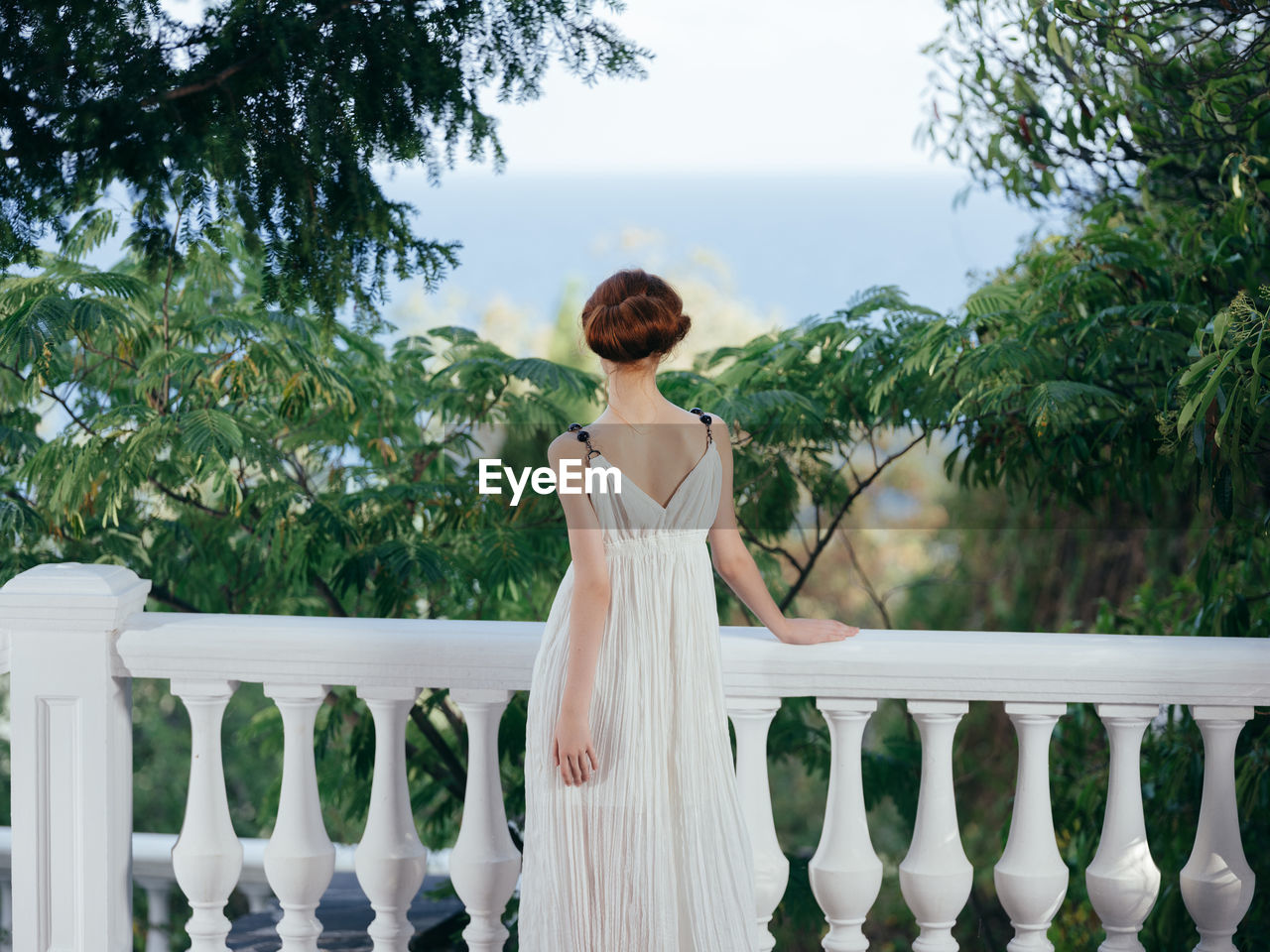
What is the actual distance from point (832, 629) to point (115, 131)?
162 centimetres

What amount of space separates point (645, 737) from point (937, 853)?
54cm

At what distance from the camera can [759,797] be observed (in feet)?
6.20

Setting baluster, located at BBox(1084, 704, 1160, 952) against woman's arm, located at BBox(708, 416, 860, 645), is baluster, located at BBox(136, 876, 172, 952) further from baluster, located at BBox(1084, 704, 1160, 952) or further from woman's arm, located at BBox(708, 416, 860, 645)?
baluster, located at BBox(1084, 704, 1160, 952)

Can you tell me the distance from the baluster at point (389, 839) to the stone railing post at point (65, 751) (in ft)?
1.46

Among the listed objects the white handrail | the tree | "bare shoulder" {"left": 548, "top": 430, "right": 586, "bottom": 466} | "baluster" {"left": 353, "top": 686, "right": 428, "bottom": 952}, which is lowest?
"baluster" {"left": 353, "top": 686, "right": 428, "bottom": 952}

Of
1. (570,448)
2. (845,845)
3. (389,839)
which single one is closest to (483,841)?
(389,839)

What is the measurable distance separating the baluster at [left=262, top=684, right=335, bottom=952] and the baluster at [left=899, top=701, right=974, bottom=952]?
3.19 ft

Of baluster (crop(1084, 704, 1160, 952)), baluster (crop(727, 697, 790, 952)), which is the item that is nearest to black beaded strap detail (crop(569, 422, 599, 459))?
baluster (crop(727, 697, 790, 952))

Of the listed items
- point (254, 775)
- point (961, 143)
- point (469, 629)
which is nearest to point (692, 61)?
point (254, 775)

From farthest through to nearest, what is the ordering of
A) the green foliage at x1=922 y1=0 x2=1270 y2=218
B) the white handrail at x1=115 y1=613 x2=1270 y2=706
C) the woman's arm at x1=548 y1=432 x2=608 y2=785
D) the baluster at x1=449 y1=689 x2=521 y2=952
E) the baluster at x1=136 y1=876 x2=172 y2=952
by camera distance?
the baluster at x1=136 y1=876 x2=172 y2=952 < the green foliage at x1=922 y1=0 x2=1270 y2=218 < the baluster at x1=449 y1=689 x2=521 y2=952 < the white handrail at x1=115 y1=613 x2=1270 y2=706 < the woman's arm at x1=548 y1=432 x2=608 y2=785

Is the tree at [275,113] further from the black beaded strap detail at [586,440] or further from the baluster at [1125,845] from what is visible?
the baluster at [1125,845]

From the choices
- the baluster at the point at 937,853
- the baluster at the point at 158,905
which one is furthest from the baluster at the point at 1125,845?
the baluster at the point at 158,905

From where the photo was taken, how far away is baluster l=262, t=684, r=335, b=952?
1.95 m

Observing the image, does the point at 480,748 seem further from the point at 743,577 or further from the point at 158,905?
the point at 158,905
